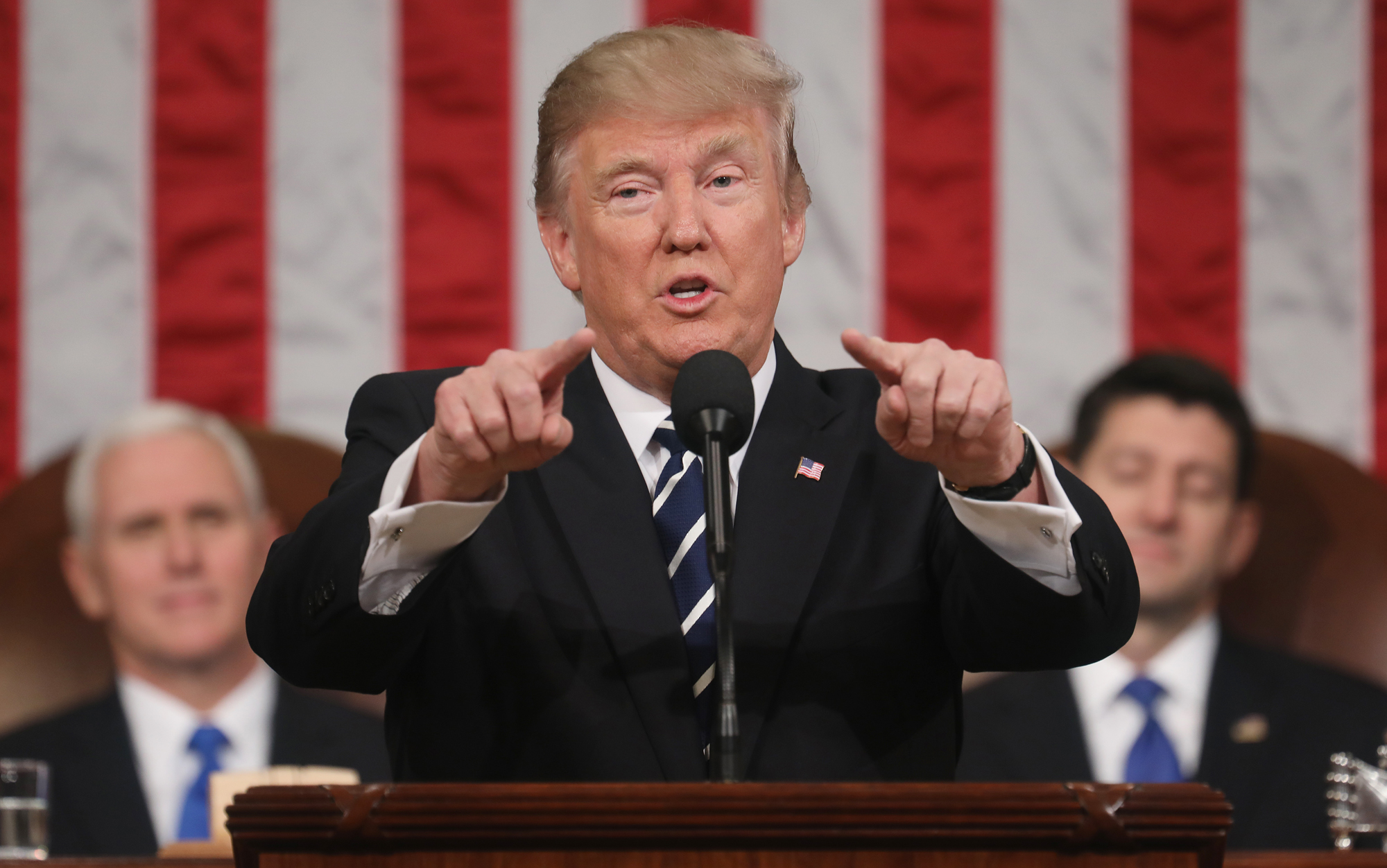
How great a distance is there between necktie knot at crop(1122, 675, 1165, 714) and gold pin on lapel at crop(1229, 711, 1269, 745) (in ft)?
0.63

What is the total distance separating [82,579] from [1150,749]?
2676 mm

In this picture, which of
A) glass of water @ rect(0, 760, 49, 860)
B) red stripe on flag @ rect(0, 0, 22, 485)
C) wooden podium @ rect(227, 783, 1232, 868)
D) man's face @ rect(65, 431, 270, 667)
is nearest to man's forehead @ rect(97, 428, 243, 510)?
man's face @ rect(65, 431, 270, 667)

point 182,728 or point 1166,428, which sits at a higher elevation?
point 1166,428

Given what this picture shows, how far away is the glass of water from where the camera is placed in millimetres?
2561

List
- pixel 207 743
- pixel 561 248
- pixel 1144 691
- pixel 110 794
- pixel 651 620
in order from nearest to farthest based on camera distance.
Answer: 1. pixel 651 620
2. pixel 561 248
3. pixel 110 794
4. pixel 207 743
5. pixel 1144 691

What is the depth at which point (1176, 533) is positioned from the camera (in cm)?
379

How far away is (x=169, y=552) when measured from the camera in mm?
3666

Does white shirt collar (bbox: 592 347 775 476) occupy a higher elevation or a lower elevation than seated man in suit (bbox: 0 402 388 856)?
higher

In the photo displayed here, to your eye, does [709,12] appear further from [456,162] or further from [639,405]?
[639,405]

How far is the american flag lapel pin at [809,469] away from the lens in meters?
1.79

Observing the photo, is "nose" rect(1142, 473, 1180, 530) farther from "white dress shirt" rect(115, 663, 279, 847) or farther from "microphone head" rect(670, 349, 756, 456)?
"microphone head" rect(670, 349, 756, 456)

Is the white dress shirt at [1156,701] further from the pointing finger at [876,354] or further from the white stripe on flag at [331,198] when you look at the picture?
the pointing finger at [876,354]

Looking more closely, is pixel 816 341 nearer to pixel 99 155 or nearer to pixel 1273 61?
pixel 1273 61

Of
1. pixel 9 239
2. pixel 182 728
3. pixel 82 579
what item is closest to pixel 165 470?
pixel 82 579
